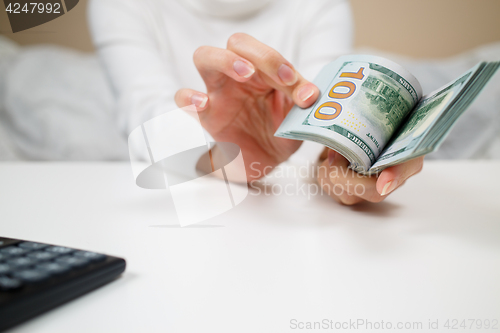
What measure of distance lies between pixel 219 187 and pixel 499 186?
0.51 m

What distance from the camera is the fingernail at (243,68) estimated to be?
0.44m

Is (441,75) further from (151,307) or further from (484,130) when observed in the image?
(151,307)

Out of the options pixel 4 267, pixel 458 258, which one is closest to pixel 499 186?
pixel 458 258

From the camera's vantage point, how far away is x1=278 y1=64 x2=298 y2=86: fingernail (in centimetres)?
43

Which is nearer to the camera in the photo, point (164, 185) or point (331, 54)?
point (164, 185)

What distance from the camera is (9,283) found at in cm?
19

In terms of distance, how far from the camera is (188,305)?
221 millimetres

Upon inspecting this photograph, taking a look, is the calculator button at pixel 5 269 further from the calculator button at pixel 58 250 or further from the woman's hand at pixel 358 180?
the woman's hand at pixel 358 180

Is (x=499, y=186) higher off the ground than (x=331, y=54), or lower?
lower

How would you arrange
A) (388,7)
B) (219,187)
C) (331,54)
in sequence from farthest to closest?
(388,7) → (331,54) → (219,187)

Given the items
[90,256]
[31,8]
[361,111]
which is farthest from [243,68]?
[31,8]

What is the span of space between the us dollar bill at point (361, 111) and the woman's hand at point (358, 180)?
0.02 meters

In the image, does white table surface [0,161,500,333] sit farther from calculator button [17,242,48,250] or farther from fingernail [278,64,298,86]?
fingernail [278,64,298,86]

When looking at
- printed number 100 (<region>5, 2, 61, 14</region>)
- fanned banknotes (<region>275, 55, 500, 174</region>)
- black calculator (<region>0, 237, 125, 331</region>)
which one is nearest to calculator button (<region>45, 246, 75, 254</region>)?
black calculator (<region>0, 237, 125, 331</region>)
